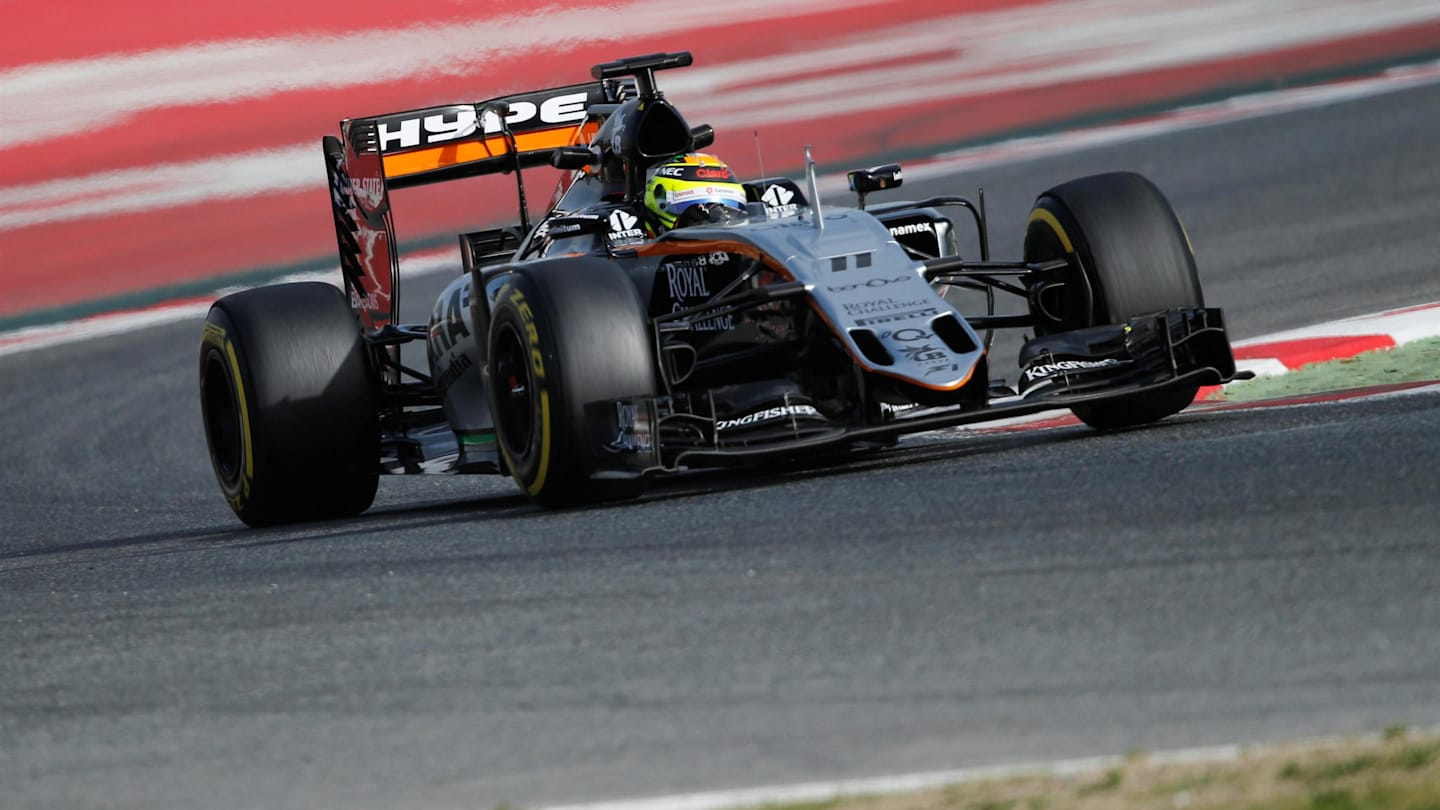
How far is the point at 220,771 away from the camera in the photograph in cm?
463

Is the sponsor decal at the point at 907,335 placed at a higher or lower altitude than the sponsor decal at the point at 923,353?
higher

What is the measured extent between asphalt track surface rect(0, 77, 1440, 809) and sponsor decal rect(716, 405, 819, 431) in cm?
27

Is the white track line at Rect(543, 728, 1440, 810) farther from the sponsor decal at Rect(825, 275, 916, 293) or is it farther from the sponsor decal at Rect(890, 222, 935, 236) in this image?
the sponsor decal at Rect(890, 222, 935, 236)

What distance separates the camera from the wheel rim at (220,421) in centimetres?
1025

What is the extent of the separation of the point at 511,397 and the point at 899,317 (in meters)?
1.62

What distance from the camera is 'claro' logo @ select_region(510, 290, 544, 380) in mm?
7938

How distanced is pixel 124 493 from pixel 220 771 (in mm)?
8029

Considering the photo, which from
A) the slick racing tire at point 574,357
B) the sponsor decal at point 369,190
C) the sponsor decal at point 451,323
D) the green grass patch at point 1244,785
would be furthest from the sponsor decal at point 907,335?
the green grass patch at point 1244,785

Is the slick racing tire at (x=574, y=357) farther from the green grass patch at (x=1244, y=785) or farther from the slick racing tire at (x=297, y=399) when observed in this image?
the green grass patch at (x=1244, y=785)

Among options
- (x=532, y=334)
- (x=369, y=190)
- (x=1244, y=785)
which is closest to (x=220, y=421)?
(x=369, y=190)

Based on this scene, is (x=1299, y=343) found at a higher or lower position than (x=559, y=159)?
lower

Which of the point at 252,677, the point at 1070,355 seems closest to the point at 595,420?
the point at 1070,355

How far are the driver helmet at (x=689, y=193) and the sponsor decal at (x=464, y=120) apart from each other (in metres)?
1.70

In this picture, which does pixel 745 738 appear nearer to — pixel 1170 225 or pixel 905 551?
pixel 905 551
